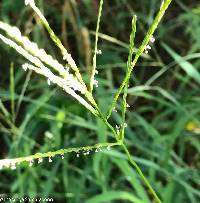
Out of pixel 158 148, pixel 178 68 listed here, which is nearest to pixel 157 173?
pixel 158 148

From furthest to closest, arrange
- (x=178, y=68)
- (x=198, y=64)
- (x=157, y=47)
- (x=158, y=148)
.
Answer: (x=157, y=47) < (x=178, y=68) < (x=198, y=64) < (x=158, y=148)

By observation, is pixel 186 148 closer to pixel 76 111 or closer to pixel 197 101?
pixel 197 101

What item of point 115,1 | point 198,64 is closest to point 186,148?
point 198,64

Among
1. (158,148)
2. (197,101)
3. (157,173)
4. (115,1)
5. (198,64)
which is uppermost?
(115,1)

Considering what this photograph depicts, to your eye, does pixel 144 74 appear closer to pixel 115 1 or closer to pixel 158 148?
pixel 115 1


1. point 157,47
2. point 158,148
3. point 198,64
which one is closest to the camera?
point 158,148

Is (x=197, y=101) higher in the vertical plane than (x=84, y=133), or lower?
higher

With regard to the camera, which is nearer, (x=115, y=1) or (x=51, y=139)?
(x=51, y=139)
